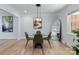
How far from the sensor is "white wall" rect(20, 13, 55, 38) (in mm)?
11336

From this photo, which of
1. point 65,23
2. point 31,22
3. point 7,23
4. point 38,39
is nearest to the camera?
point 38,39

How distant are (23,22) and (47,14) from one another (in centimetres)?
211

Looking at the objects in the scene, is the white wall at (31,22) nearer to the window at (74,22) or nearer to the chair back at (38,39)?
the window at (74,22)

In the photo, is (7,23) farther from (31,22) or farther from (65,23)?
(65,23)

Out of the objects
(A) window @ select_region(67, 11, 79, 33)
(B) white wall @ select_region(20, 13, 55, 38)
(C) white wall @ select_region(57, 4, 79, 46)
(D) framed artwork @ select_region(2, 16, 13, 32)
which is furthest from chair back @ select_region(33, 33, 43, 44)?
(D) framed artwork @ select_region(2, 16, 13, 32)

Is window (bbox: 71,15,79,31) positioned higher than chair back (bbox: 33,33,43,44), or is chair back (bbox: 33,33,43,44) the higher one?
window (bbox: 71,15,79,31)

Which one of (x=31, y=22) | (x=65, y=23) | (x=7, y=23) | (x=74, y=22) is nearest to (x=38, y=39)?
(x=74, y=22)

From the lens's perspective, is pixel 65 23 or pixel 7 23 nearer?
pixel 65 23

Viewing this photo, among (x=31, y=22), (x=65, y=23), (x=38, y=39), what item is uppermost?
(x=31, y=22)

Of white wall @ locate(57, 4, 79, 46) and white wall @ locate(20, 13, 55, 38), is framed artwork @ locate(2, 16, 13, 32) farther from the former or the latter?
white wall @ locate(57, 4, 79, 46)

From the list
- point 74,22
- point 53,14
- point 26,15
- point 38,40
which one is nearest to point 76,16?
point 74,22

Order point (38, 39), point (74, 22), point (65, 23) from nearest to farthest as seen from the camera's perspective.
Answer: point (38, 39), point (74, 22), point (65, 23)

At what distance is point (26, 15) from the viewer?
451 inches

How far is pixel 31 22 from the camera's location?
11492 mm
